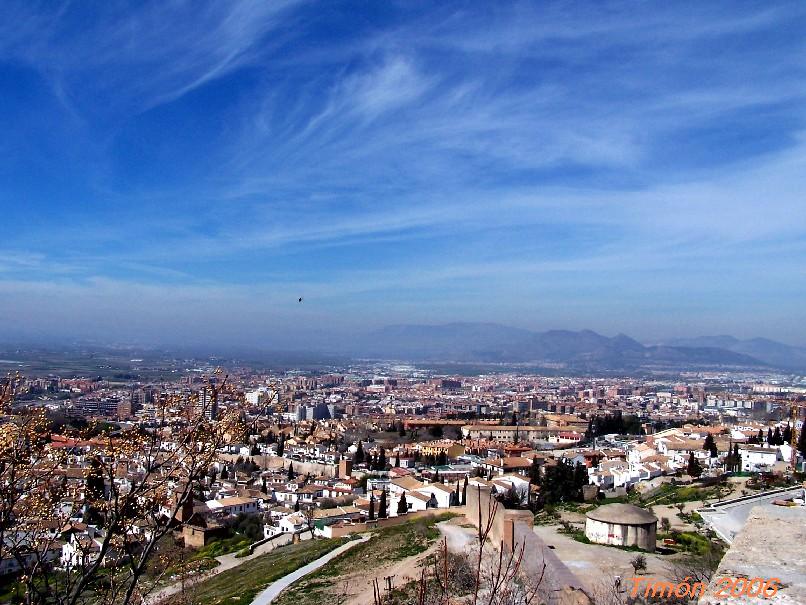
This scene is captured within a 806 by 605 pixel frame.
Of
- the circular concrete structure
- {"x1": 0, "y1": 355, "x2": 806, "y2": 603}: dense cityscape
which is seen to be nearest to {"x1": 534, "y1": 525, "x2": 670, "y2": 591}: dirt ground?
{"x1": 0, "y1": 355, "x2": 806, "y2": 603}: dense cityscape

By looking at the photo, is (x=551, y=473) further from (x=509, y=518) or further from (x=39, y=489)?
(x=39, y=489)

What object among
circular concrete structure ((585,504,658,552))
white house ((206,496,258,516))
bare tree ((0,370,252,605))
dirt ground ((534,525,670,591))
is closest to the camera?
bare tree ((0,370,252,605))

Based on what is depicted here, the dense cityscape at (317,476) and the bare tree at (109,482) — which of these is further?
the dense cityscape at (317,476)

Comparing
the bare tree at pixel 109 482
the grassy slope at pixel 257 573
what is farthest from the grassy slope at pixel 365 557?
the bare tree at pixel 109 482

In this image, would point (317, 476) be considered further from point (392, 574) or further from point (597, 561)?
point (597, 561)

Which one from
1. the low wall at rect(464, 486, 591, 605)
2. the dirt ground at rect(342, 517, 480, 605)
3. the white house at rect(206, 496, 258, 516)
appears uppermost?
the low wall at rect(464, 486, 591, 605)

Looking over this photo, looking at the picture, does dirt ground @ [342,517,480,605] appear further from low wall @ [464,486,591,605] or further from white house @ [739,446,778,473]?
white house @ [739,446,778,473]

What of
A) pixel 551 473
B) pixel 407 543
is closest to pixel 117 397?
pixel 551 473

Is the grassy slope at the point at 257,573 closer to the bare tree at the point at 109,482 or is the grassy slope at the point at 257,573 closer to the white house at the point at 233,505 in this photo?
the bare tree at the point at 109,482
